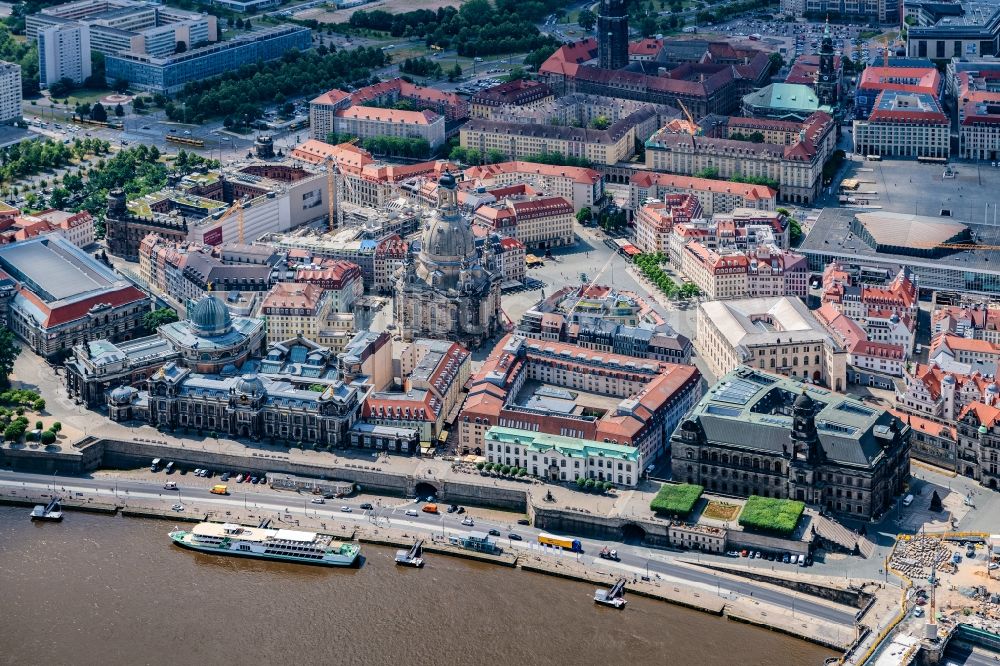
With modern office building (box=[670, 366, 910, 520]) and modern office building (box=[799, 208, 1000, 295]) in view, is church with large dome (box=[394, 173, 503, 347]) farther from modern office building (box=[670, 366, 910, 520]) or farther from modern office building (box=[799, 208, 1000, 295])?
modern office building (box=[799, 208, 1000, 295])

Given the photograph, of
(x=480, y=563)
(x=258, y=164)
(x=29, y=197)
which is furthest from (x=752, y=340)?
(x=29, y=197)

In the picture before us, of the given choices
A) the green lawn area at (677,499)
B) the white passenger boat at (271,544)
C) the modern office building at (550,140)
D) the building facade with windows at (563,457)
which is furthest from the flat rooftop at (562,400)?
the modern office building at (550,140)

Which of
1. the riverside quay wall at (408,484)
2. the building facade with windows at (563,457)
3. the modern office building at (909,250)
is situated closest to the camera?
the riverside quay wall at (408,484)

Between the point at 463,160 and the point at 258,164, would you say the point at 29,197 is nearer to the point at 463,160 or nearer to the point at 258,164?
the point at 258,164

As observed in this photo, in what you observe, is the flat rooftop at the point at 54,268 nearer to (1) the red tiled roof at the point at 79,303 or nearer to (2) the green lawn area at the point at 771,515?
(1) the red tiled roof at the point at 79,303

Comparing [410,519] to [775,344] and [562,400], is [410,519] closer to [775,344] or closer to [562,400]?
[562,400]

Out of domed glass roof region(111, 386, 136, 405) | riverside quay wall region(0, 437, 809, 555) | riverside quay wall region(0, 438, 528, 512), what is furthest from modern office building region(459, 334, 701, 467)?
domed glass roof region(111, 386, 136, 405)
